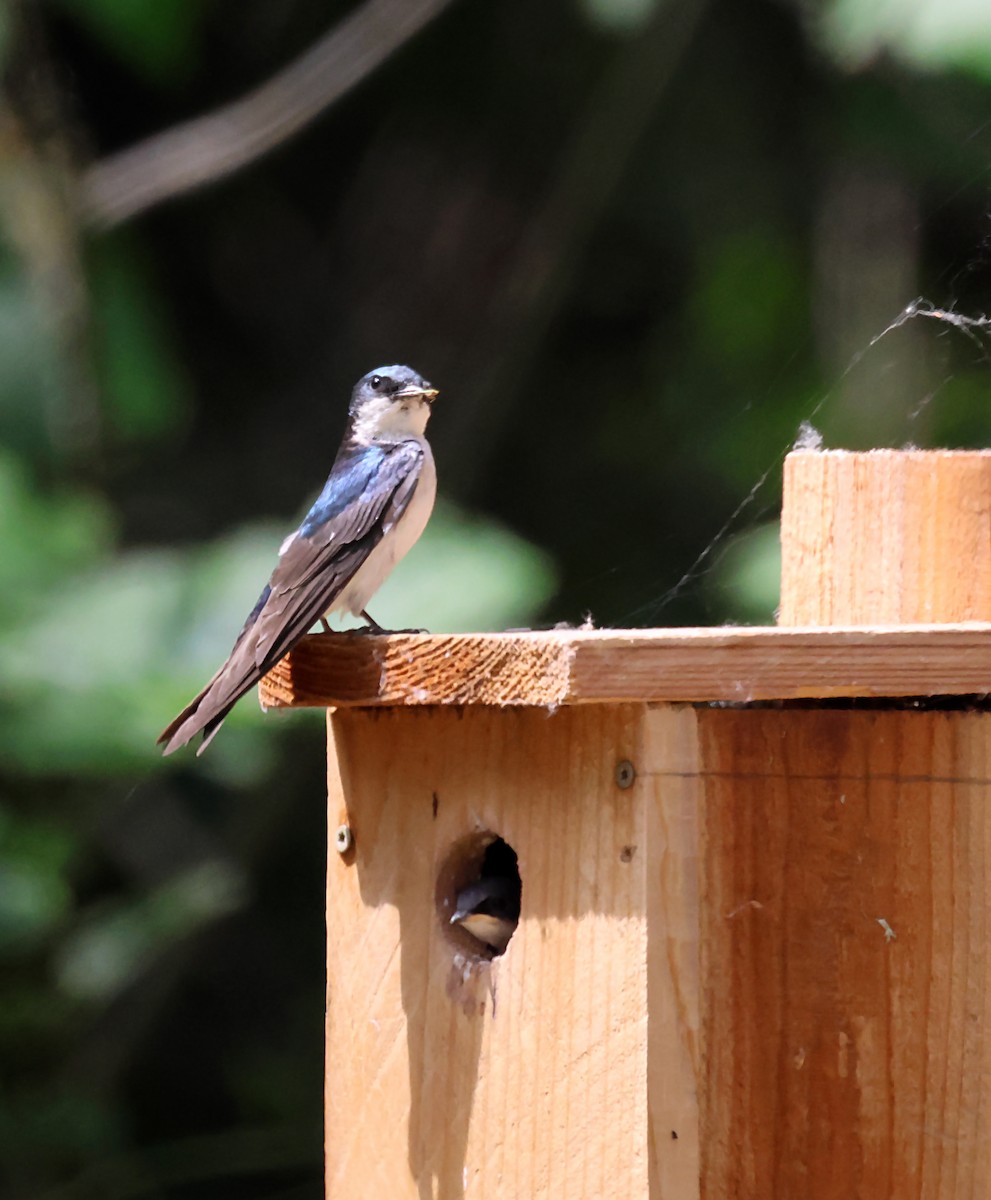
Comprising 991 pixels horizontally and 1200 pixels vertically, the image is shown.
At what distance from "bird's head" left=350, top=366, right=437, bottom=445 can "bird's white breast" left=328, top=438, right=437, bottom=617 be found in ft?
1.31

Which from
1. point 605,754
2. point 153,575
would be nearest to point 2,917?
point 153,575

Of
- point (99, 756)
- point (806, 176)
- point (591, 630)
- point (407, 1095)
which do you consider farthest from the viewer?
point (806, 176)

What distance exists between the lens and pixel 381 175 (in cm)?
551

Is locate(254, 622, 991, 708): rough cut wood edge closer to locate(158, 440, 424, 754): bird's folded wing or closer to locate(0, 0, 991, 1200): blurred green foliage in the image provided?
locate(158, 440, 424, 754): bird's folded wing

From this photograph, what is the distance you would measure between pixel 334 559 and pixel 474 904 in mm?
593

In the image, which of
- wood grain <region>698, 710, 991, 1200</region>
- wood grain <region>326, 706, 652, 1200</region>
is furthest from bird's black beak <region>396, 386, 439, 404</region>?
wood grain <region>698, 710, 991, 1200</region>

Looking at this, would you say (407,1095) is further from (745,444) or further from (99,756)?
(745,444)

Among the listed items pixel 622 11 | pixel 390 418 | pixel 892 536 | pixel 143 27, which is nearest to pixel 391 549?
pixel 390 418

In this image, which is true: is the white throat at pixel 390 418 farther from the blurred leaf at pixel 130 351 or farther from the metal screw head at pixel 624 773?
the metal screw head at pixel 624 773

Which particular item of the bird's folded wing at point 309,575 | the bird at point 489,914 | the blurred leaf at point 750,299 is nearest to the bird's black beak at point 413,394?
the bird's folded wing at point 309,575

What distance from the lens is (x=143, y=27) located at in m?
4.18

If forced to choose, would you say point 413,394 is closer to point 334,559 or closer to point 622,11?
point 334,559

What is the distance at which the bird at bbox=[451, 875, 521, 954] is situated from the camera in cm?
207

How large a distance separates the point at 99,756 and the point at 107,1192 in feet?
5.39
